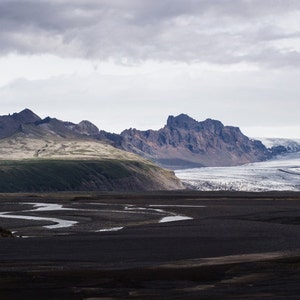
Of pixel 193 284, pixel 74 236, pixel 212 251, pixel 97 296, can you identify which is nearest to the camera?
pixel 97 296

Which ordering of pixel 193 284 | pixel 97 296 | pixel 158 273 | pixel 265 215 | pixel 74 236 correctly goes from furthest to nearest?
pixel 265 215, pixel 74 236, pixel 158 273, pixel 193 284, pixel 97 296

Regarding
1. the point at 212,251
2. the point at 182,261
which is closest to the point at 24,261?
the point at 182,261

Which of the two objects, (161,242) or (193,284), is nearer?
(193,284)

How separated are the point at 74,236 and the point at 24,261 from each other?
60.8 ft

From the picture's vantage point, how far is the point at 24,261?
4644 centimetres

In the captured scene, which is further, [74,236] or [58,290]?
[74,236]

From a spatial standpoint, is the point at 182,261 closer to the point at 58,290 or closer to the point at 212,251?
the point at 212,251

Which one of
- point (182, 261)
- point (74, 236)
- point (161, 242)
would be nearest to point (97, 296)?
point (182, 261)

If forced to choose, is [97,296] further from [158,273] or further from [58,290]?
[158,273]

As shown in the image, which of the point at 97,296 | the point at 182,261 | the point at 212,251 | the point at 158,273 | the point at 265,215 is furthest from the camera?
the point at 265,215

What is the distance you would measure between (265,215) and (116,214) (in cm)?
1829

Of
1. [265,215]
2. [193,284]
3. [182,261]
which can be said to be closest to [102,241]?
[182,261]

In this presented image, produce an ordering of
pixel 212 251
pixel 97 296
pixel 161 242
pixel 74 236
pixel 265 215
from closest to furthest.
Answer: pixel 97 296
pixel 212 251
pixel 161 242
pixel 74 236
pixel 265 215

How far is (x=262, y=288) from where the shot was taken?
35.2 meters
